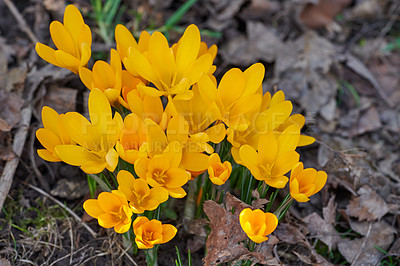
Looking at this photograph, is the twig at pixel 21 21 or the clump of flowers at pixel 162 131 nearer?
the clump of flowers at pixel 162 131

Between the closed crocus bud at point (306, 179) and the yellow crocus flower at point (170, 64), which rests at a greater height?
the yellow crocus flower at point (170, 64)

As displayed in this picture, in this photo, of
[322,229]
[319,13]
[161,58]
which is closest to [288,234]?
[322,229]

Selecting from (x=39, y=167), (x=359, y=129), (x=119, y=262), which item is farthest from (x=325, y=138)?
(x=39, y=167)

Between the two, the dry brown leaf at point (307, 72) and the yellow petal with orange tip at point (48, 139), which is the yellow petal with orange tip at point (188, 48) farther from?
the dry brown leaf at point (307, 72)

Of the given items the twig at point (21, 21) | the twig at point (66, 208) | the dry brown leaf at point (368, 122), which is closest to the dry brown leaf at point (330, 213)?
the dry brown leaf at point (368, 122)

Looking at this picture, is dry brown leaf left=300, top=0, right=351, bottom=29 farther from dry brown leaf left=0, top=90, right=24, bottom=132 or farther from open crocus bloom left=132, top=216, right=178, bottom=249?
open crocus bloom left=132, top=216, right=178, bottom=249

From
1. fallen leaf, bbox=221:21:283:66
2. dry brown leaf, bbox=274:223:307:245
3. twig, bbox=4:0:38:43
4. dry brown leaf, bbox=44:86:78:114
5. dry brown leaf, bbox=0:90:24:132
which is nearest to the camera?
dry brown leaf, bbox=274:223:307:245

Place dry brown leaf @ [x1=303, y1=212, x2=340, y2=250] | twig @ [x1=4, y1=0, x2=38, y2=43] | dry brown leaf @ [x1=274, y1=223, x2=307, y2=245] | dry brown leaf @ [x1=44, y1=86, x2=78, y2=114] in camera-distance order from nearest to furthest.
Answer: dry brown leaf @ [x1=274, y1=223, x2=307, y2=245], dry brown leaf @ [x1=303, y1=212, x2=340, y2=250], dry brown leaf @ [x1=44, y1=86, x2=78, y2=114], twig @ [x1=4, y1=0, x2=38, y2=43]

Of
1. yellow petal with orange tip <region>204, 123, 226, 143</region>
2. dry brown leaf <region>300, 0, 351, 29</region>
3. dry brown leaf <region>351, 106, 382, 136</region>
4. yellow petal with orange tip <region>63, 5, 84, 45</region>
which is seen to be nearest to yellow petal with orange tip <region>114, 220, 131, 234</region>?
yellow petal with orange tip <region>204, 123, 226, 143</region>
